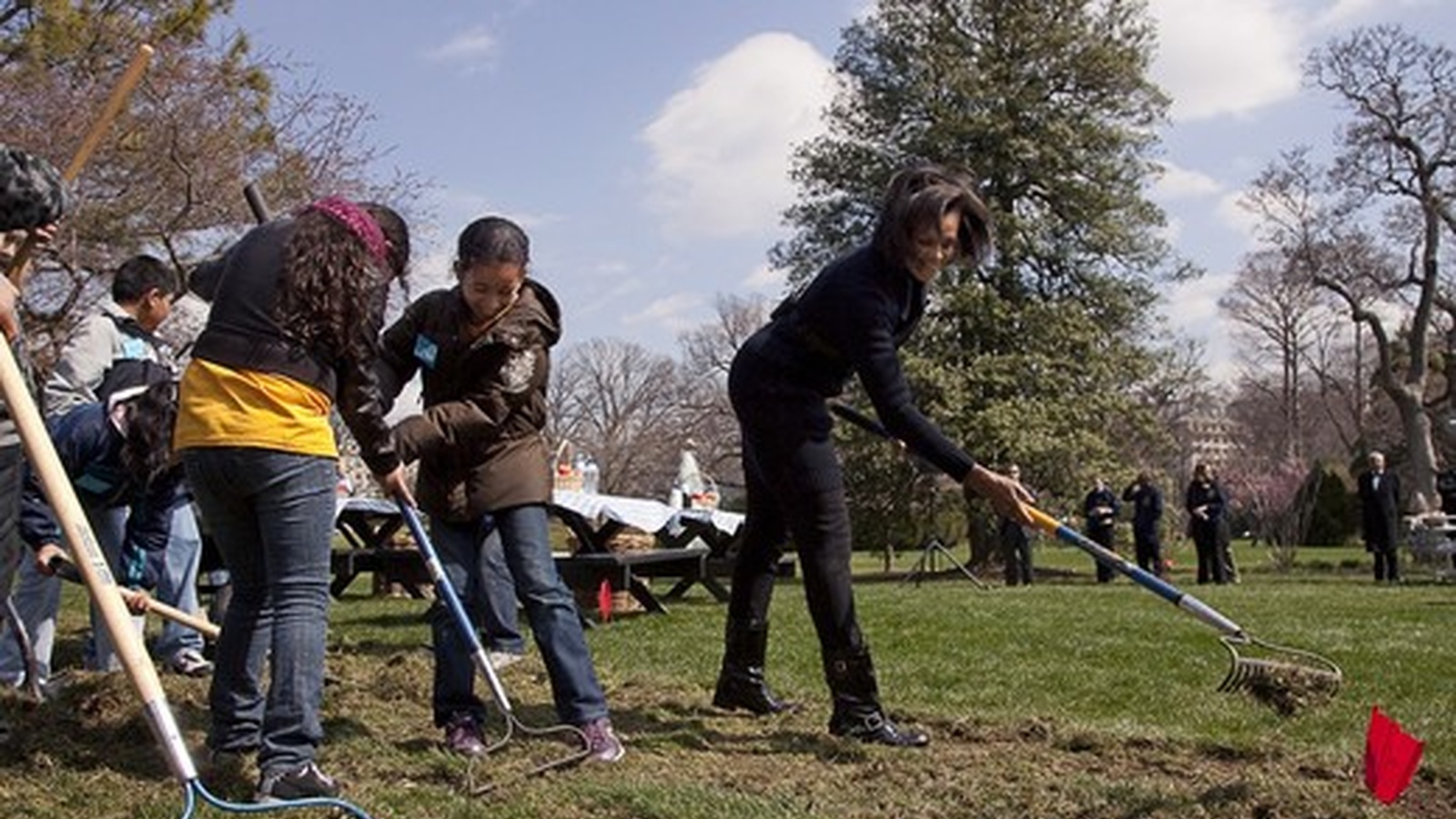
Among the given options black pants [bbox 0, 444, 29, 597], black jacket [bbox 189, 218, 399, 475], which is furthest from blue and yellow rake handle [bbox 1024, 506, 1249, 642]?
black pants [bbox 0, 444, 29, 597]

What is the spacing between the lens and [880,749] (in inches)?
171

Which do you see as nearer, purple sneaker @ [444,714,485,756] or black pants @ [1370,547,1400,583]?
purple sneaker @ [444,714,485,756]

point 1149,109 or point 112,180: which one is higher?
point 1149,109

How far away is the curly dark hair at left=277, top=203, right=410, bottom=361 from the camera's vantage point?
11.5 feet

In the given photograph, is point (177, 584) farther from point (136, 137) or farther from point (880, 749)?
point (136, 137)

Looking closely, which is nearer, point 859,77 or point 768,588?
point 768,588

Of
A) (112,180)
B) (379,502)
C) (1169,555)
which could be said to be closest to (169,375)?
(379,502)

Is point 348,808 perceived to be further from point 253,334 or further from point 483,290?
point 483,290

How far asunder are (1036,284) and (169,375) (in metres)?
21.7

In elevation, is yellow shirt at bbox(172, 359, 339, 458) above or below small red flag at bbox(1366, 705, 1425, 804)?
above

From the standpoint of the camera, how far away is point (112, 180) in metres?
16.0

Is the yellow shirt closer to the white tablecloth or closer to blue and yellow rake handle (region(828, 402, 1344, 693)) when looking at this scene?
blue and yellow rake handle (region(828, 402, 1344, 693))

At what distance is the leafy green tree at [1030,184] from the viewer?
80.6 feet

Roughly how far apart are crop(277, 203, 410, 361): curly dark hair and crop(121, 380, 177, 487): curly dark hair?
1845mm
